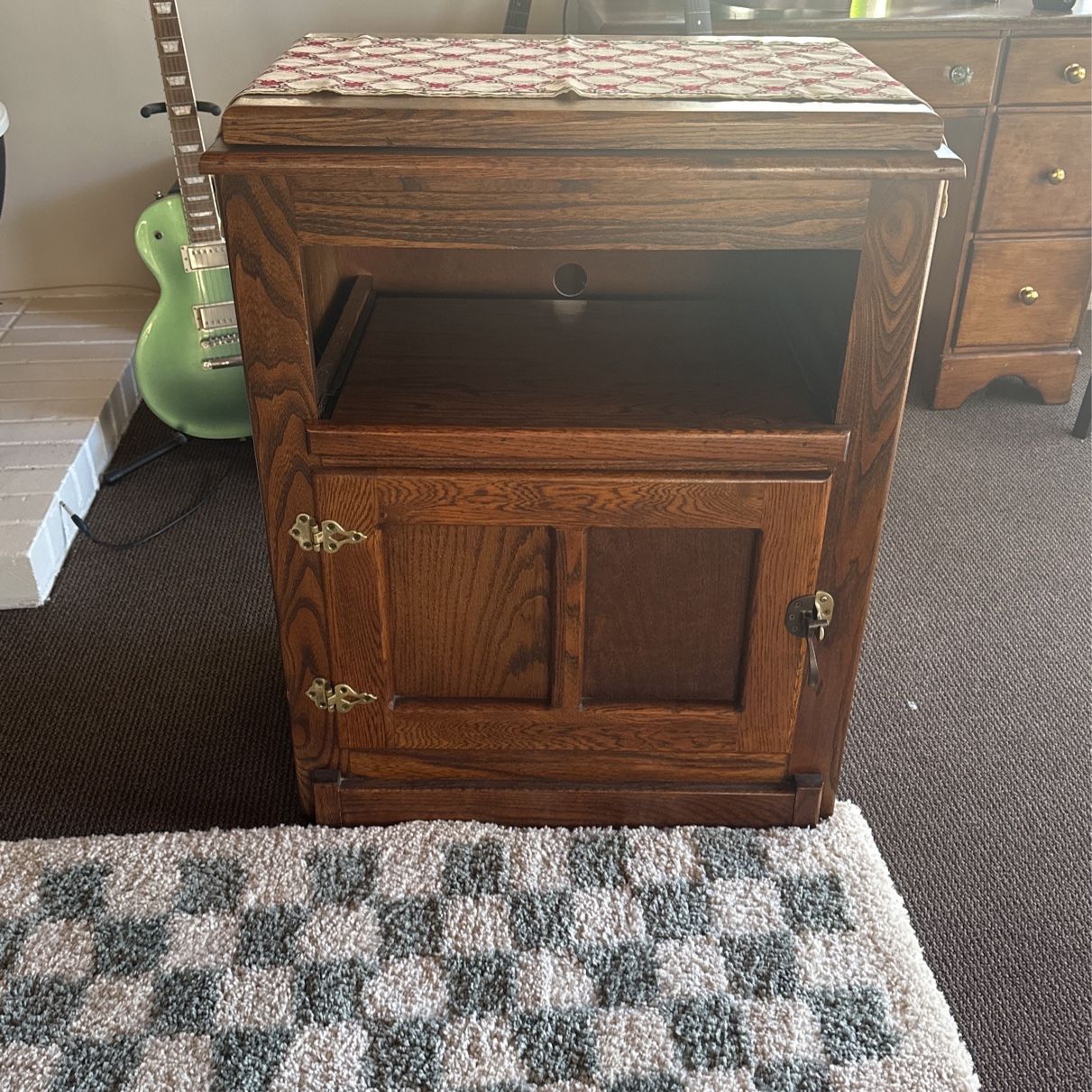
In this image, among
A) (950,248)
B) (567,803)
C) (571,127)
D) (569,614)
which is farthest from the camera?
(950,248)

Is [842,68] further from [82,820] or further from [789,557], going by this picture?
[82,820]

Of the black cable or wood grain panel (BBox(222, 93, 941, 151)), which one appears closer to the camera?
wood grain panel (BBox(222, 93, 941, 151))

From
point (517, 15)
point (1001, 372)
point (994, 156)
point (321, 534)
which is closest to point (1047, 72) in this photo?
point (994, 156)

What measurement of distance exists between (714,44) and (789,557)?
55 centimetres

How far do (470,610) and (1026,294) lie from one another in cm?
153

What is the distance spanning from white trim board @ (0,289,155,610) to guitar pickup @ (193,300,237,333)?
25cm

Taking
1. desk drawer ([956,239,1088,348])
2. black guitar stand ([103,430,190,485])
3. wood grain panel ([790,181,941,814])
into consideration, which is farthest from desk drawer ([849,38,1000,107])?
black guitar stand ([103,430,190,485])

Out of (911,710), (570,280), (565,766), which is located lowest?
(911,710)

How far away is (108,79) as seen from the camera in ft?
7.44

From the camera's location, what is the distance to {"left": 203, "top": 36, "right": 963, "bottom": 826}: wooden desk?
2.94ft

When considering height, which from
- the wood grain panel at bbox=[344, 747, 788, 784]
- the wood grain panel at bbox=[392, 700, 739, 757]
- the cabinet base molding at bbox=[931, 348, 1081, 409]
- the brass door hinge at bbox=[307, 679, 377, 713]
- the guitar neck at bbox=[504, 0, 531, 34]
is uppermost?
the guitar neck at bbox=[504, 0, 531, 34]

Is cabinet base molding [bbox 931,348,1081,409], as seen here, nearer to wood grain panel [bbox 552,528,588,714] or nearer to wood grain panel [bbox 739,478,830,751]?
wood grain panel [bbox 739,478,830,751]

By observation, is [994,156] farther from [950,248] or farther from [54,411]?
[54,411]

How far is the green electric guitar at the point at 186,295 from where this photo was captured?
190cm
